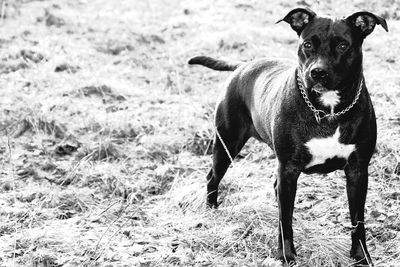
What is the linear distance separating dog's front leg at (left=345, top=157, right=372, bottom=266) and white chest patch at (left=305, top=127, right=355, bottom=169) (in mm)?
104

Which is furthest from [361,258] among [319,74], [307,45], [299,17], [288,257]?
[299,17]

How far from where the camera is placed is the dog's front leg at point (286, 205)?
4012 mm


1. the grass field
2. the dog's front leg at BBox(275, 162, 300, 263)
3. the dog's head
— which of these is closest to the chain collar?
the dog's head

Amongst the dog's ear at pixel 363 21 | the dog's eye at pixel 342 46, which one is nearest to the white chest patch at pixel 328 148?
the dog's eye at pixel 342 46

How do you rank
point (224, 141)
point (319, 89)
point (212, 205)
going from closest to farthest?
point (319, 89) → point (224, 141) → point (212, 205)

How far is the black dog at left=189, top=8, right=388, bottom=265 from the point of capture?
12.1ft

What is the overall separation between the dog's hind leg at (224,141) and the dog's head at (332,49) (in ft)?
3.60

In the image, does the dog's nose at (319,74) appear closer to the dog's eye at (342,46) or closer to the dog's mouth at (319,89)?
the dog's mouth at (319,89)

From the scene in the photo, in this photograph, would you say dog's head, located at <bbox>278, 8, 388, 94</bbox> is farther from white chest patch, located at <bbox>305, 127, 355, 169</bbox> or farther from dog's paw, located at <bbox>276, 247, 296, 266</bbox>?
dog's paw, located at <bbox>276, 247, 296, 266</bbox>

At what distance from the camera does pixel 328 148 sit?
151 inches

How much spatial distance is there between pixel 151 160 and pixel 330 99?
9.13ft

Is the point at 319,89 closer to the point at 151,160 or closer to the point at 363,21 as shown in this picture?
the point at 363,21

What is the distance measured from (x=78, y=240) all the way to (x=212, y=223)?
110 cm

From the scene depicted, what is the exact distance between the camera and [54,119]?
6.80m
